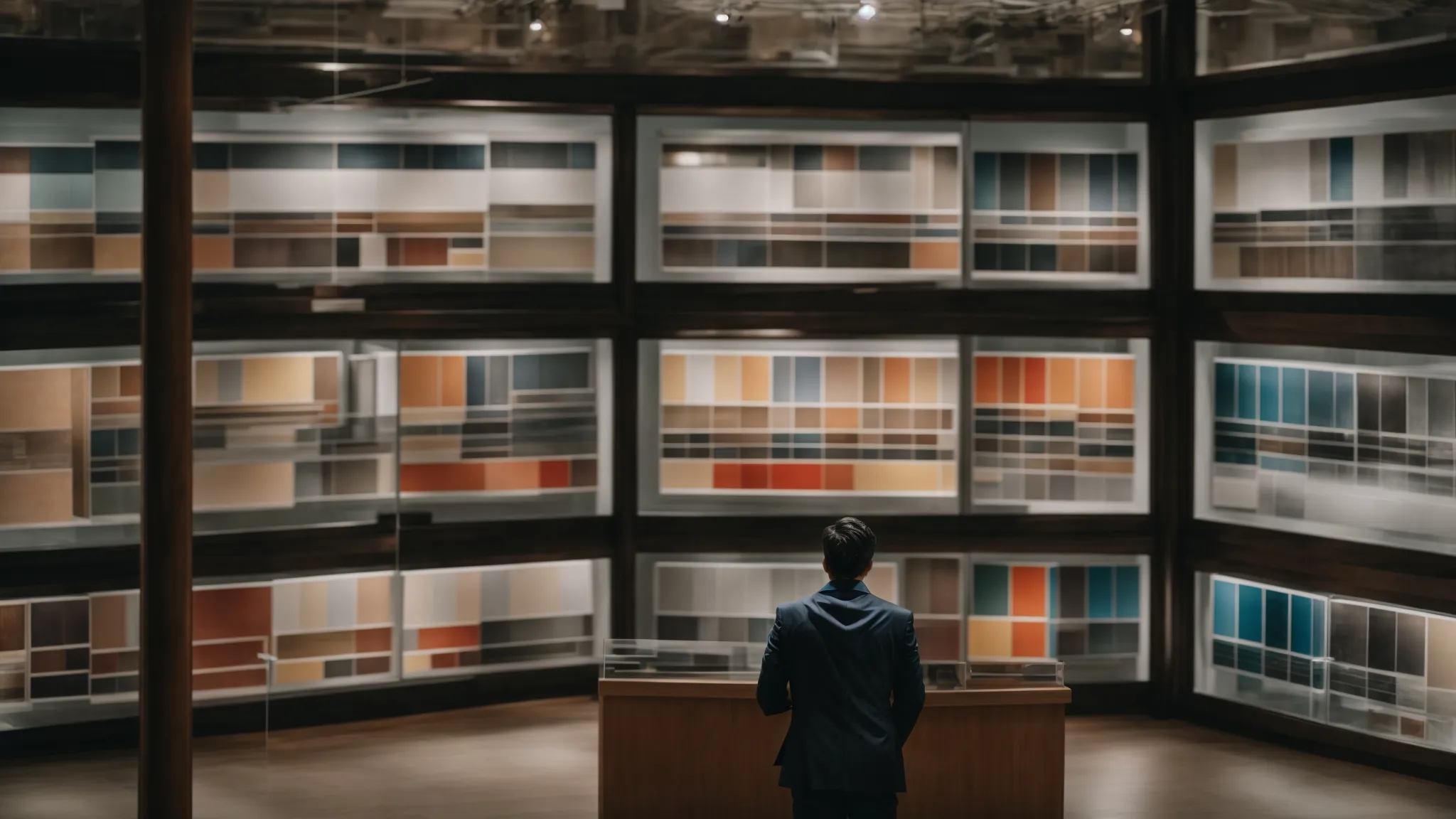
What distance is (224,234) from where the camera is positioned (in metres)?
6.64

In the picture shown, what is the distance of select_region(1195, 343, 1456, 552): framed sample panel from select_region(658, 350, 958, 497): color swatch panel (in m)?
1.22

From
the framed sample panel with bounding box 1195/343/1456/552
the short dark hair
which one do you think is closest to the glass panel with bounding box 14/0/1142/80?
the framed sample panel with bounding box 1195/343/1456/552

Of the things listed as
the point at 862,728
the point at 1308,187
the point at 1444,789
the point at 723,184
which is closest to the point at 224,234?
the point at 723,184

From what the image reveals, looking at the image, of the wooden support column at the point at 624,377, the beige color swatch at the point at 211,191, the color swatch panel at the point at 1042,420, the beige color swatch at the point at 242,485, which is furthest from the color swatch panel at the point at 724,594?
the beige color swatch at the point at 211,191

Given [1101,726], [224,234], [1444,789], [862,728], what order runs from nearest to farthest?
[862,728], [1444,789], [224,234], [1101,726]

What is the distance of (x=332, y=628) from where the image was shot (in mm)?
6922

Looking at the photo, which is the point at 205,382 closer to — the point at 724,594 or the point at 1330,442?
the point at 724,594

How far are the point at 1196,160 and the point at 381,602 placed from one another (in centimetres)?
422

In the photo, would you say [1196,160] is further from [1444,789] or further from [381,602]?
[381,602]

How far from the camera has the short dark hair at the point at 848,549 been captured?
3932 millimetres

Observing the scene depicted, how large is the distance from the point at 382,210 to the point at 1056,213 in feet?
10.1

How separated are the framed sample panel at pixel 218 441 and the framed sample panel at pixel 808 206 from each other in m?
1.45

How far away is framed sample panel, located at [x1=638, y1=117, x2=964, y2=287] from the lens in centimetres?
725

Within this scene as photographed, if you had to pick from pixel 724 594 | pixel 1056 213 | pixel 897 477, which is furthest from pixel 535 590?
pixel 1056 213
